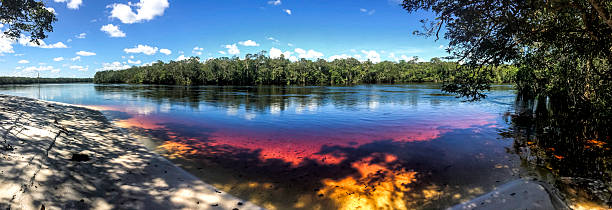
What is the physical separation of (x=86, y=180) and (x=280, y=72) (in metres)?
124

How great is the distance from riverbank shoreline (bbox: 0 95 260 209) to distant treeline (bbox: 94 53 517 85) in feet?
385

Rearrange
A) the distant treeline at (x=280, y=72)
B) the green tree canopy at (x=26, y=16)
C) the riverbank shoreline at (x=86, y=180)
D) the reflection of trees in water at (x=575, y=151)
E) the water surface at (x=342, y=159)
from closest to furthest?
the riverbank shoreline at (x=86, y=180) → the reflection of trees in water at (x=575, y=151) → the water surface at (x=342, y=159) → the green tree canopy at (x=26, y=16) → the distant treeline at (x=280, y=72)

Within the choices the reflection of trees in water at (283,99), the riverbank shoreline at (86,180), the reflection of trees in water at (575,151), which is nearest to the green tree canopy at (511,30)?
the reflection of trees in water at (575,151)

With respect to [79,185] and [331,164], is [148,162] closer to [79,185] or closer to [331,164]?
[79,185]

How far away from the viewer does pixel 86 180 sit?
6312mm

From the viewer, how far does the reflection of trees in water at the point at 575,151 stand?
6.73m

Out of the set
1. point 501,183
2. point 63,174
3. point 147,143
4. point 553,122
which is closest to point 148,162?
point 63,174

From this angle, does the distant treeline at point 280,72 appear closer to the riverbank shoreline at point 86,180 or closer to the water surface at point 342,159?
the water surface at point 342,159

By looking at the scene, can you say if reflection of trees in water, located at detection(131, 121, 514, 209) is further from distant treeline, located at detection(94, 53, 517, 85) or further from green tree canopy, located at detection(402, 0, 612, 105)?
distant treeline, located at detection(94, 53, 517, 85)

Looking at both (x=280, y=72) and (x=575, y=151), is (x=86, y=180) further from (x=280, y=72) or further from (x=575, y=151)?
(x=280, y=72)

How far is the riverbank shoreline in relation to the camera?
5.11m

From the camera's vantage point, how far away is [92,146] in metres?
9.83


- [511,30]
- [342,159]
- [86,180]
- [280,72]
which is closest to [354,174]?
[342,159]

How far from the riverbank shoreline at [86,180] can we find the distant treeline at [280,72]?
385 feet
